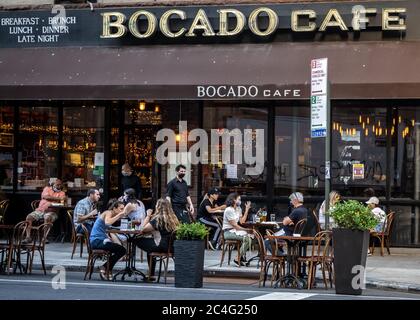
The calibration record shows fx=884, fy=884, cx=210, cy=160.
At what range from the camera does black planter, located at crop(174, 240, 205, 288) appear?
13.6 m

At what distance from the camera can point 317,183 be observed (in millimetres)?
19891

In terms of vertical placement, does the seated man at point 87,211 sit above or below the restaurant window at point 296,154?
below

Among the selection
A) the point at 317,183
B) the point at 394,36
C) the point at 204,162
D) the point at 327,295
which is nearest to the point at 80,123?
the point at 204,162

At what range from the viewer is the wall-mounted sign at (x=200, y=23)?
61.7 ft

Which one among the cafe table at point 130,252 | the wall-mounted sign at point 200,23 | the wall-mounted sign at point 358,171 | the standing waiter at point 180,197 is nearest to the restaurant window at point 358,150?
the wall-mounted sign at point 358,171

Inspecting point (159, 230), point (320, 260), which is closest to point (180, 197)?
point (159, 230)

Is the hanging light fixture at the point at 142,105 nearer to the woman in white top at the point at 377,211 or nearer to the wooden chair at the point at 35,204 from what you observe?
the wooden chair at the point at 35,204

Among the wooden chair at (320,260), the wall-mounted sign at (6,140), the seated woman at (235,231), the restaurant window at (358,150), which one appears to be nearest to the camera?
the wooden chair at (320,260)

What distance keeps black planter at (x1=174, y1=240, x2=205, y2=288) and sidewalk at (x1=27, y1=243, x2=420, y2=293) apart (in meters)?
2.31

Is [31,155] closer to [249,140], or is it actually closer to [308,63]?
[249,140]

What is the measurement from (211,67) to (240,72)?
682mm

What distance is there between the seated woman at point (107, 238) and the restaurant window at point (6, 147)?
7.34 metres

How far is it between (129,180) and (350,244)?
8.15 meters

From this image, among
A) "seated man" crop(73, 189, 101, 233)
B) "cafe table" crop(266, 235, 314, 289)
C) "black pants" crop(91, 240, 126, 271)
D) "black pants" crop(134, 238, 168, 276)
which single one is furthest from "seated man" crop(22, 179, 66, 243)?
"cafe table" crop(266, 235, 314, 289)
